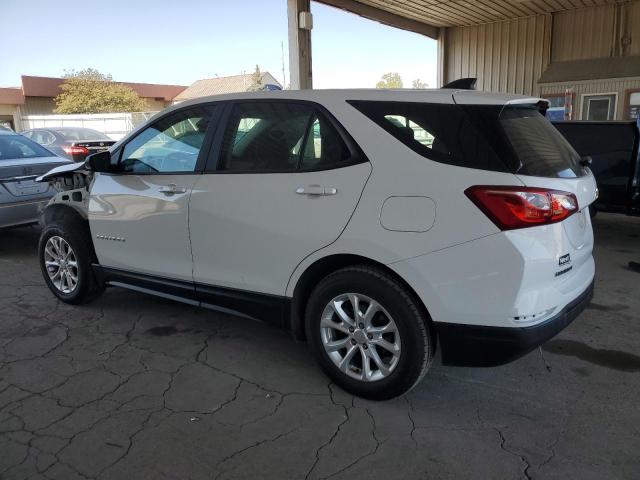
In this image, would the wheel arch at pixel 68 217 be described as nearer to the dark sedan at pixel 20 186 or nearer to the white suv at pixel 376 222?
the white suv at pixel 376 222

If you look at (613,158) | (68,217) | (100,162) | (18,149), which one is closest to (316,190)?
(100,162)

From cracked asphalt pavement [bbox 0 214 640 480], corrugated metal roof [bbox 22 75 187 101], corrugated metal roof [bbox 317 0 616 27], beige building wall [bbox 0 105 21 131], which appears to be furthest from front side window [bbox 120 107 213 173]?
beige building wall [bbox 0 105 21 131]

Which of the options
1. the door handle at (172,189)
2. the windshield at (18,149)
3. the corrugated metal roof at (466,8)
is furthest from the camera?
the corrugated metal roof at (466,8)

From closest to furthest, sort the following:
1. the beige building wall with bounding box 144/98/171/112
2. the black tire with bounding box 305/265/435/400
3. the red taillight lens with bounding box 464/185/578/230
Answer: the red taillight lens with bounding box 464/185/578/230 < the black tire with bounding box 305/265/435/400 < the beige building wall with bounding box 144/98/171/112

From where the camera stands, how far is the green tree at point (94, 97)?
37.7 m

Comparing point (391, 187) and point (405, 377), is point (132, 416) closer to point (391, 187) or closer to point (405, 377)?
point (405, 377)

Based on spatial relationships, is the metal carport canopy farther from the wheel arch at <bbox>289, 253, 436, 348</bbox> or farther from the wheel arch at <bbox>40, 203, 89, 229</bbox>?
the wheel arch at <bbox>289, 253, 436, 348</bbox>

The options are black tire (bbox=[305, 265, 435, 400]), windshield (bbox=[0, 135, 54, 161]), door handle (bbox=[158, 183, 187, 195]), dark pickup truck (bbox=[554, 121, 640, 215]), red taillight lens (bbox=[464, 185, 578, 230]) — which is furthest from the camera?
windshield (bbox=[0, 135, 54, 161])

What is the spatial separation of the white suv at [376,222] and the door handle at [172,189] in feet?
0.04

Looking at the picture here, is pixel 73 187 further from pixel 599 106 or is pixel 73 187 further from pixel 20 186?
pixel 599 106

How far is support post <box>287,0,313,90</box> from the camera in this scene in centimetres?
964

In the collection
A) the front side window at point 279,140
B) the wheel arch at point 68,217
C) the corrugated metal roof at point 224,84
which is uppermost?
the corrugated metal roof at point 224,84

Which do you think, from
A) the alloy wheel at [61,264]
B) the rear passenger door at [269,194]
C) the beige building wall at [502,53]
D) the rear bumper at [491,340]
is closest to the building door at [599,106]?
the beige building wall at [502,53]

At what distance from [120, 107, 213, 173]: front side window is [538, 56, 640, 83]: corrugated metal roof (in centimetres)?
1184
